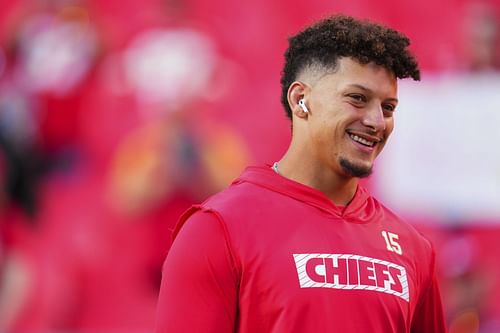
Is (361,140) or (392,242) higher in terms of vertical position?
(361,140)

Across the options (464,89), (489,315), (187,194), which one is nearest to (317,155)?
(187,194)

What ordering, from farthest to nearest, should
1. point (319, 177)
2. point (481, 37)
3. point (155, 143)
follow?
point (481, 37)
point (155, 143)
point (319, 177)

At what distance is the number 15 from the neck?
140 mm

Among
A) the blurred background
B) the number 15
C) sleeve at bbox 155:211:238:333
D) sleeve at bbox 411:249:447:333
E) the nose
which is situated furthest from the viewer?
the blurred background

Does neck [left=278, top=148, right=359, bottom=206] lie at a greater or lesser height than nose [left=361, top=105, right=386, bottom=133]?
lesser

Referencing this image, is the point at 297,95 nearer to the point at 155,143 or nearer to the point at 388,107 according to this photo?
the point at 388,107

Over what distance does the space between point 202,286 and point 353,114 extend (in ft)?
1.95

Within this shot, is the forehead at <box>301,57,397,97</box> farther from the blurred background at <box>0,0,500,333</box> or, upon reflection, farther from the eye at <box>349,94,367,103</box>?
the blurred background at <box>0,0,500,333</box>

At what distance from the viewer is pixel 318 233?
2.92 meters

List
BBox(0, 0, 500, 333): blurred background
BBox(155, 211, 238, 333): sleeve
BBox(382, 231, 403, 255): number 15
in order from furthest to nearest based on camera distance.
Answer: BBox(0, 0, 500, 333): blurred background
BBox(382, 231, 403, 255): number 15
BBox(155, 211, 238, 333): sleeve

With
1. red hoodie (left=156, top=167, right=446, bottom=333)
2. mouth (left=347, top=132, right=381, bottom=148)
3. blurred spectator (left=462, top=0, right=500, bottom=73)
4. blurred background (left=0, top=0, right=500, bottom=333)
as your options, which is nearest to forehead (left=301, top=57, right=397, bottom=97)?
mouth (left=347, top=132, right=381, bottom=148)

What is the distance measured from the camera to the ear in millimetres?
3020

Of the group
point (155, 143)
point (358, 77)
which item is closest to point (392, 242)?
point (358, 77)

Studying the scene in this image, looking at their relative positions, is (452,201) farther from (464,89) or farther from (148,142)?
(148,142)
